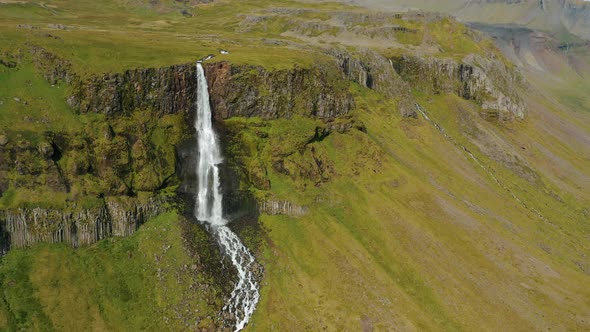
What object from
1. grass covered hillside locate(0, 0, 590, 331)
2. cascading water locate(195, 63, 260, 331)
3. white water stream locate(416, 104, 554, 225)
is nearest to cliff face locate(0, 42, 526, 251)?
grass covered hillside locate(0, 0, 590, 331)

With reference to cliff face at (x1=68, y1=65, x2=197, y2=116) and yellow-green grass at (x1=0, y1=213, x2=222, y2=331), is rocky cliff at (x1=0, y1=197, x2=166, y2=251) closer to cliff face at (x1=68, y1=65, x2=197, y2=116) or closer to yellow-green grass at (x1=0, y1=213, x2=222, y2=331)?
yellow-green grass at (x1=0, y1=213, x2=222, y2=331)

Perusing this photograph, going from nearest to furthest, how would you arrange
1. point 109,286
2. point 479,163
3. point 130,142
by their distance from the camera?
point 109,286
point 130,142
point 479,163

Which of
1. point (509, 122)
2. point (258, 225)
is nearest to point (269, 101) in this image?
point (258, 225)

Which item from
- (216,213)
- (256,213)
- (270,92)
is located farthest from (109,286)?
(270,92)

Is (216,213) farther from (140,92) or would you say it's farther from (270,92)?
(270,92)

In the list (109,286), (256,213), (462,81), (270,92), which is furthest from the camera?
(462,81)

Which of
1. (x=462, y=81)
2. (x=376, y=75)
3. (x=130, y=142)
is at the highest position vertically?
(x=376, y=75)
